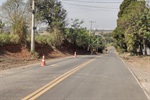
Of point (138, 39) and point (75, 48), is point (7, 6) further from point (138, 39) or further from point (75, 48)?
point (75, 48)

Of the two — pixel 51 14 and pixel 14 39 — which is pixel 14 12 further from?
pixel 51 14

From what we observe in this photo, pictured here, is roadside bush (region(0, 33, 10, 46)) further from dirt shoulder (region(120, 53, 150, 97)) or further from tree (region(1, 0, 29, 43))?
dirt shoulder (region(120, 53, 150, 97))

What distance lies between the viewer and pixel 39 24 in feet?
181

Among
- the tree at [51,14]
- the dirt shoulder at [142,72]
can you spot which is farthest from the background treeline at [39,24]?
the dirt shoulder at [142,72]

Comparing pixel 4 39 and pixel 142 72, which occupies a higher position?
pixel 4 39

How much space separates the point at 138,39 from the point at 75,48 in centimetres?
2008

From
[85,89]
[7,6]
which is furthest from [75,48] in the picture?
[85,89]

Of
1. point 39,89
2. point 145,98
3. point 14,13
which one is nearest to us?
point 145,98

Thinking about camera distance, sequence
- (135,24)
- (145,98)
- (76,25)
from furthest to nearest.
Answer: (76,25) < (135,24) < (145,98)

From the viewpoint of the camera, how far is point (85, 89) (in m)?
12.3

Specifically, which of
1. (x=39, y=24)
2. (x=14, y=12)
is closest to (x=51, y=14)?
(x=39, y=24)

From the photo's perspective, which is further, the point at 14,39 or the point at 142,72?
the point at 14,39

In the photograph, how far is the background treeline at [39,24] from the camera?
3641 cm

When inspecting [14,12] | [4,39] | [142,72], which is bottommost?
[142,72]
